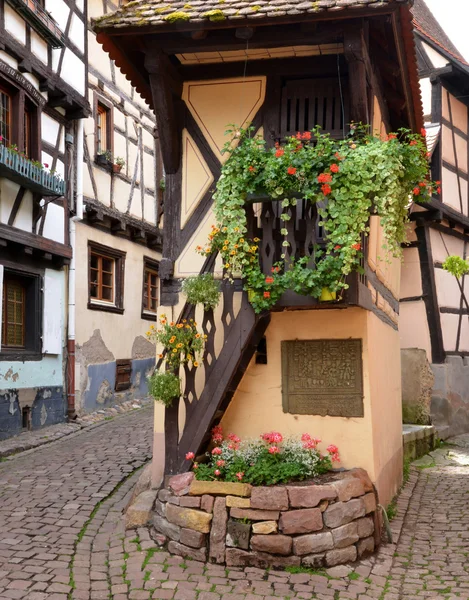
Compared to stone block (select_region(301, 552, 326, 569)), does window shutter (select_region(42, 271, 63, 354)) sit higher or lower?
higher

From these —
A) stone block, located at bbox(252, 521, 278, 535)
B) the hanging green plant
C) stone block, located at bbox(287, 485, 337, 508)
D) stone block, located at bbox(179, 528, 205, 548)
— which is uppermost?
the hanging green plant

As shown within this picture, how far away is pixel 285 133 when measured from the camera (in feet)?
21.7

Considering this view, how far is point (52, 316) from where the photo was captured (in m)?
11.6

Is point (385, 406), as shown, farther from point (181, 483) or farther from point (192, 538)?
point (192, 538)

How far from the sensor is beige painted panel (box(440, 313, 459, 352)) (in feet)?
42.3

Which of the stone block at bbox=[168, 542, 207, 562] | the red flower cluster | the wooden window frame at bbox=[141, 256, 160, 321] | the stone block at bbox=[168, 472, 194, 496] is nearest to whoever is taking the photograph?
the red flower cluster

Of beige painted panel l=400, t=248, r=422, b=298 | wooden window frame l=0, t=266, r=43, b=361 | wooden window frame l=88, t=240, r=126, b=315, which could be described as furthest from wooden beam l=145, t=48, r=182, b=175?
beige painted panel l=400, t=248, r=422, b=298

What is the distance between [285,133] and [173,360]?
2.46m

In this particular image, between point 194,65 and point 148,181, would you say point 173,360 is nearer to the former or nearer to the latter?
point 194,65

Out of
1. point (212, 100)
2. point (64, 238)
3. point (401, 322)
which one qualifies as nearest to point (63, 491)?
point (212, 100)

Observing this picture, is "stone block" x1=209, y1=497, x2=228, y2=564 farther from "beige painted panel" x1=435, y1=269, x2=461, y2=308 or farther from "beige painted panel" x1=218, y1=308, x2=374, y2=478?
"beige painted panel" x1=435, y1=269, x2=461, y2=308

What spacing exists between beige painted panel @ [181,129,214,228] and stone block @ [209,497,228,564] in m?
2.81

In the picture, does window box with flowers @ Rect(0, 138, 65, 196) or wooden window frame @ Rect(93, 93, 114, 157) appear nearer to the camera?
window box with flowers @ Rect(0, 138, 65, 196)

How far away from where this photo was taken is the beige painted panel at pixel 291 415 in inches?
245
